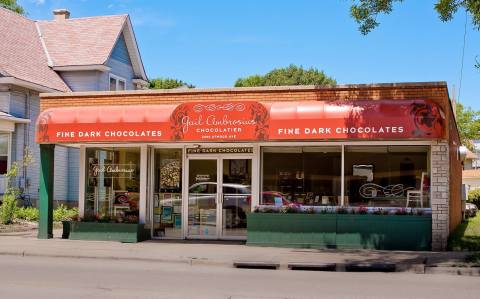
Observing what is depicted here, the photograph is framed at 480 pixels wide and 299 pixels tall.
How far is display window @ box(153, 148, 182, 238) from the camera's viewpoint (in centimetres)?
1770

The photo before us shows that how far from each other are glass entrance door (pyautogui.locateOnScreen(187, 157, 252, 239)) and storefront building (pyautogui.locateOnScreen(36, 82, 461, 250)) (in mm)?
28

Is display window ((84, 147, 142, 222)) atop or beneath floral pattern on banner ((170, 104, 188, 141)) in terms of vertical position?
beneath

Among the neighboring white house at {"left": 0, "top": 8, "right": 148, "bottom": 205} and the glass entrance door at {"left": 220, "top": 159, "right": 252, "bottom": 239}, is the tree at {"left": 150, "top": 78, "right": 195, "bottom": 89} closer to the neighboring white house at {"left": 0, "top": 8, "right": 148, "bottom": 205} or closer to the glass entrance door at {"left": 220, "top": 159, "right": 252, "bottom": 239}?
the neighboring white house at {"left": 0, "top": 8, "right": 148, "bottom": 205}

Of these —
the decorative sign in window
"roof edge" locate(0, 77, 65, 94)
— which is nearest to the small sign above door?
the decorative sign in window

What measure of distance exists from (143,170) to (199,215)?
2.05 metres

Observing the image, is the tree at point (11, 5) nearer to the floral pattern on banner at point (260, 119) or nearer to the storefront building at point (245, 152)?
the storefront building at point (245, 152)

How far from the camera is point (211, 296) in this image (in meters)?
9.20

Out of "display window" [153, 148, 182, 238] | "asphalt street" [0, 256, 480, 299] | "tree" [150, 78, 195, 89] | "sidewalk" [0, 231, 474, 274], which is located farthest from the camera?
"tree" [150, 78, 195, 89]

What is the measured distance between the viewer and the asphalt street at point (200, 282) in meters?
9.41

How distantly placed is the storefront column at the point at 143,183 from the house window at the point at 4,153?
9.52m

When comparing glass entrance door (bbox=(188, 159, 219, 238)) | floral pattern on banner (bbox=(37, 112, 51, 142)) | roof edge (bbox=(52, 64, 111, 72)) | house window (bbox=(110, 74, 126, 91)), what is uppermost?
roof edge (bbox=(52, 64, 111, 72))

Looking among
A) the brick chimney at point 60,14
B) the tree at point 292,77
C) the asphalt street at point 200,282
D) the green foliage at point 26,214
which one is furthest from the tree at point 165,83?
the asphalt street at point 200,282

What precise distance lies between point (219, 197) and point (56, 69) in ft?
48.0

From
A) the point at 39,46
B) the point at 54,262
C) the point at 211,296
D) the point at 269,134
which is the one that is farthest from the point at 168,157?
the point at 39,46
